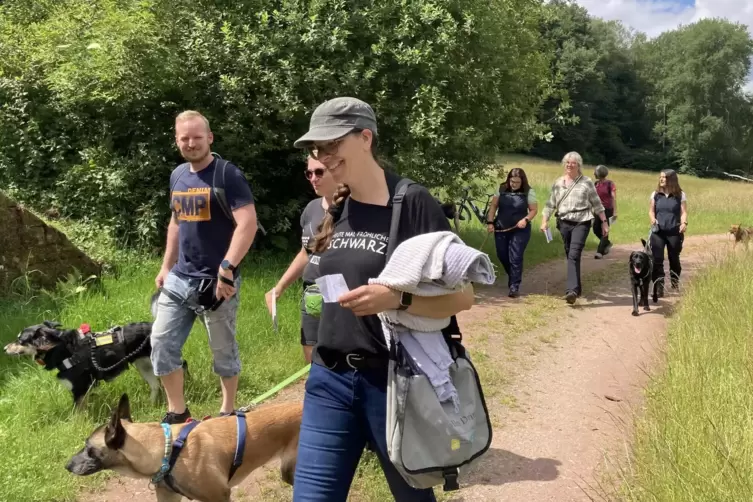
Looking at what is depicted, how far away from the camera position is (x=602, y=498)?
323 cm

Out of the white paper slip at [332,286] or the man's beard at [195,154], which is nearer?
the white paper slip at [332,286]

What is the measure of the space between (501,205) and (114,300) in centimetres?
550

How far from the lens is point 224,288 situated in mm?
3711

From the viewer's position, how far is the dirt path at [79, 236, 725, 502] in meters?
3.64

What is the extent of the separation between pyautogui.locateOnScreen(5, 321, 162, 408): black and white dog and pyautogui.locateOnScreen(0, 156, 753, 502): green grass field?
186mm

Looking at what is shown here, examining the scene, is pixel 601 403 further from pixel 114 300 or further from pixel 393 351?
pixel 114 300

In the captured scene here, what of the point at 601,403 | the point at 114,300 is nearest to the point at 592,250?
the point at 601,403

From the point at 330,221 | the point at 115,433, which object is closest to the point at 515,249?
the point at 115,433

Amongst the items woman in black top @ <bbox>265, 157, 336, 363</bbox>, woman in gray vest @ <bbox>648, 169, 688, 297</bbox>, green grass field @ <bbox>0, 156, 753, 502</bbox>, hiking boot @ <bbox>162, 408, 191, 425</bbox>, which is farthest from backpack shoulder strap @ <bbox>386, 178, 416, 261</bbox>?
woman in gray vest @ <bbox>648, 169, 688, 297</bbox>

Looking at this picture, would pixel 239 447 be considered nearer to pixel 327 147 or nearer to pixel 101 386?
pixel 327 147

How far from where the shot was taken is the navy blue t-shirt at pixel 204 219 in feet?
12.6

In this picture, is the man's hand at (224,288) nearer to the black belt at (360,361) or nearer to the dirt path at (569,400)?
the black belt at (360,361)

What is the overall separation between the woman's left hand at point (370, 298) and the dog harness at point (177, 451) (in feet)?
4.98

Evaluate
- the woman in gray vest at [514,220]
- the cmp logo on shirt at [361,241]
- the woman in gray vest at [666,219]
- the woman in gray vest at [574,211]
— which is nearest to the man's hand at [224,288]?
the cmp logo on shirt at [361,241]
